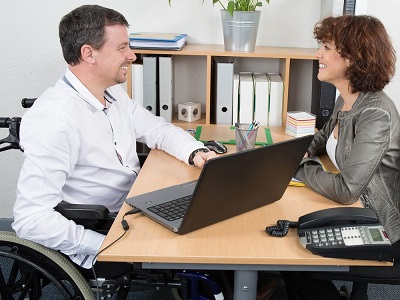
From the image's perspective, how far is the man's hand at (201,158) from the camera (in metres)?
1.96

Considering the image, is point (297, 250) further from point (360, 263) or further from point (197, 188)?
point (197, 188)

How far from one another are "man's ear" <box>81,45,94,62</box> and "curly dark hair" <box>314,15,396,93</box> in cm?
85

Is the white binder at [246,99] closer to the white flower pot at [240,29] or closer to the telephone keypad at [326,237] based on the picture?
the white flower pot at [240,29]

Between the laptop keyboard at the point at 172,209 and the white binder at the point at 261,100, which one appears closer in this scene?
the laptop keyboard at the point at 172,209

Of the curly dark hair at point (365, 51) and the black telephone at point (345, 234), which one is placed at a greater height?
the curly dark hair at point (365, 51)

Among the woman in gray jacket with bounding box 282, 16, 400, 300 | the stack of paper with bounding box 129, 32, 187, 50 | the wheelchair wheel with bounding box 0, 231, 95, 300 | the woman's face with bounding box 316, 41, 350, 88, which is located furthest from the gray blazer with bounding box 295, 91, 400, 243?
the stack of paper with bounding box 129, 32, 187, 50

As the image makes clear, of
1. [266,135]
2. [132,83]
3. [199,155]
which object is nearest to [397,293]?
[266,135]

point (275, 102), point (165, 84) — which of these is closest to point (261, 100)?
point (275, 102)

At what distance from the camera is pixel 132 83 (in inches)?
102

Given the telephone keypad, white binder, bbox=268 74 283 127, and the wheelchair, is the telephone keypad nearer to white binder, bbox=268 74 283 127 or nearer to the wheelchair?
the wheelchair

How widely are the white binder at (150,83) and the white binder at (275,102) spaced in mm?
532

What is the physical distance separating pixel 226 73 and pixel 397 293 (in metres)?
1.26

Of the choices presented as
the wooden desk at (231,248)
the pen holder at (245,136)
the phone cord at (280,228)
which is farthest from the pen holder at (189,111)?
the phone cord at (280,228)

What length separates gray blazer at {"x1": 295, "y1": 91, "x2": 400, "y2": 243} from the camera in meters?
1.70
